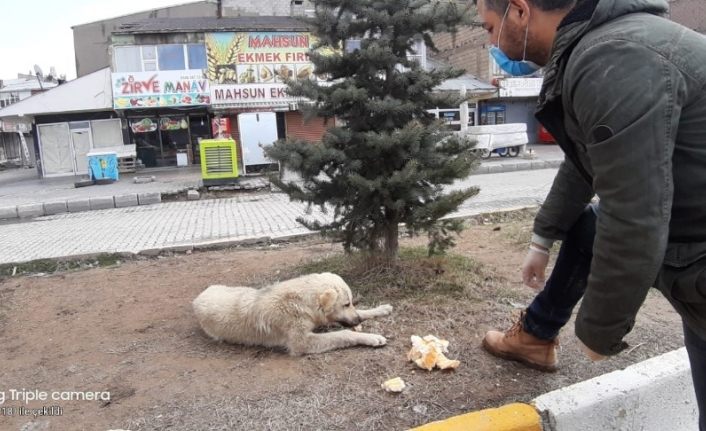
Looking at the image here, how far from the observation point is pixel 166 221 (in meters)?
10.0

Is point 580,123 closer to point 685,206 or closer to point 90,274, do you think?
point 685,206

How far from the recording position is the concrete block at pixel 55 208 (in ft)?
42.2

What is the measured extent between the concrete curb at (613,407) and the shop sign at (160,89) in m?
22.9

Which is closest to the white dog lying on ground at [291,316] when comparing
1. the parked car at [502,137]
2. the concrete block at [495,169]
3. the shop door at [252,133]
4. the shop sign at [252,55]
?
the concrete block at [495,169]

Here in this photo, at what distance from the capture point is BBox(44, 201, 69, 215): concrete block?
12.9m

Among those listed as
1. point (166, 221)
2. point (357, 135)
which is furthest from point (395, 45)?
point (166, 221)

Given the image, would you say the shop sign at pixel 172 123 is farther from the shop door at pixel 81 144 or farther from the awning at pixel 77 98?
the shop door at pixel 81 144

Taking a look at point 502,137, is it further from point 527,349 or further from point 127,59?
point 527,349

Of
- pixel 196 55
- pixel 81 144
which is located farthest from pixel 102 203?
pixel 81 144

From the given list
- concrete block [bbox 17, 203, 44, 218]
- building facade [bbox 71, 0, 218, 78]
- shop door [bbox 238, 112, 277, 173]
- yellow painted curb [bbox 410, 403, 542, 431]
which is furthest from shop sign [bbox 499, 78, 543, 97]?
yellow painted curb [bbox 410, 403, 542, 431]

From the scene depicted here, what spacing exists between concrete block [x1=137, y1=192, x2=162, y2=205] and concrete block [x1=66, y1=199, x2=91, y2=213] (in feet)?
4.10

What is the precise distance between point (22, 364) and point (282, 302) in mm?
1814

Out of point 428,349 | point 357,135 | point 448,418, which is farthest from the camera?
point 357,135

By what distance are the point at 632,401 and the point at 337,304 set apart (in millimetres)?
1806
